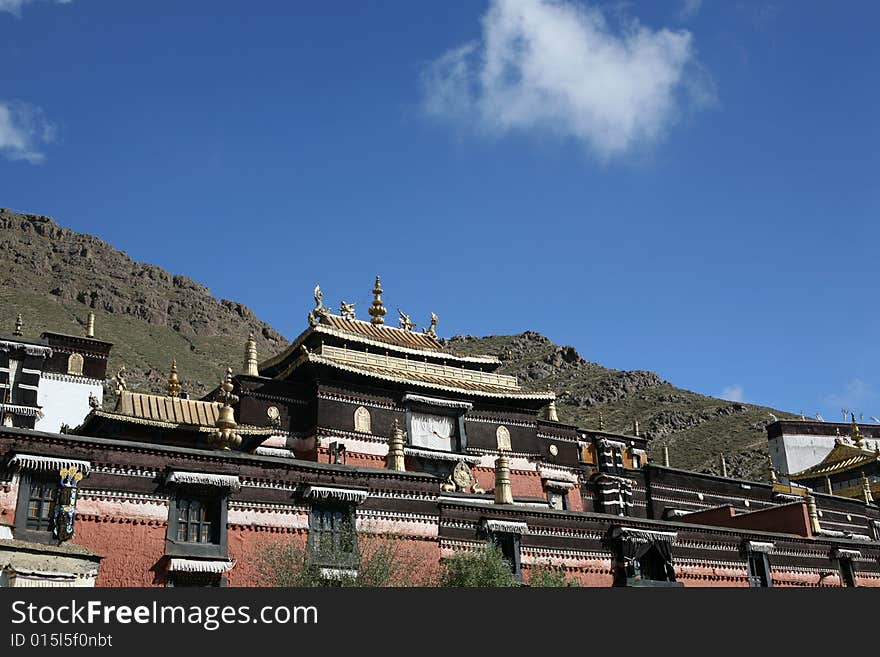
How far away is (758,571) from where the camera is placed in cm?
3362

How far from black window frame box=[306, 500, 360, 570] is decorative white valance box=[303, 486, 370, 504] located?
0.51ft

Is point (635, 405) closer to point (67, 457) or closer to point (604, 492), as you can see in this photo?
point (604, 492)

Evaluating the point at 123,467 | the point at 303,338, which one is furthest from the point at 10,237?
the point at 123,467

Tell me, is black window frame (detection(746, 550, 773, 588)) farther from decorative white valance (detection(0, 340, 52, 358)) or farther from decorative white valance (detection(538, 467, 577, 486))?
decorative white valance (detection(0, 340, 52, 358))

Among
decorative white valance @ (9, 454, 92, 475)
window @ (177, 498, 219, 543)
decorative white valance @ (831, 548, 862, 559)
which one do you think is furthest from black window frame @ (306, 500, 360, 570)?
decorative white valance @ (831, 548, 862, 559)

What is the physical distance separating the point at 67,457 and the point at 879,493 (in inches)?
2200

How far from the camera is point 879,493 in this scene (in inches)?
2435

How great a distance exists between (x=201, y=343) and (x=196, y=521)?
114m

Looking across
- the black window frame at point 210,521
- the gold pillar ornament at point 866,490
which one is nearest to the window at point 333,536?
the black window frame at point 210,521

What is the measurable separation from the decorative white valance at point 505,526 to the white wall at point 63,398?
24.6 metres

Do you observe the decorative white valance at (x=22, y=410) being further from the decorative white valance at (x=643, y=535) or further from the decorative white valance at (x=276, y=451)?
the decorative white valance at (x=643, y=535)

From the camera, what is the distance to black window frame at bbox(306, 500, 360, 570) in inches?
922

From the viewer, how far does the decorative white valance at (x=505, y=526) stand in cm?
2781

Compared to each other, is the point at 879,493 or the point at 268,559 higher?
the point at 879,493
